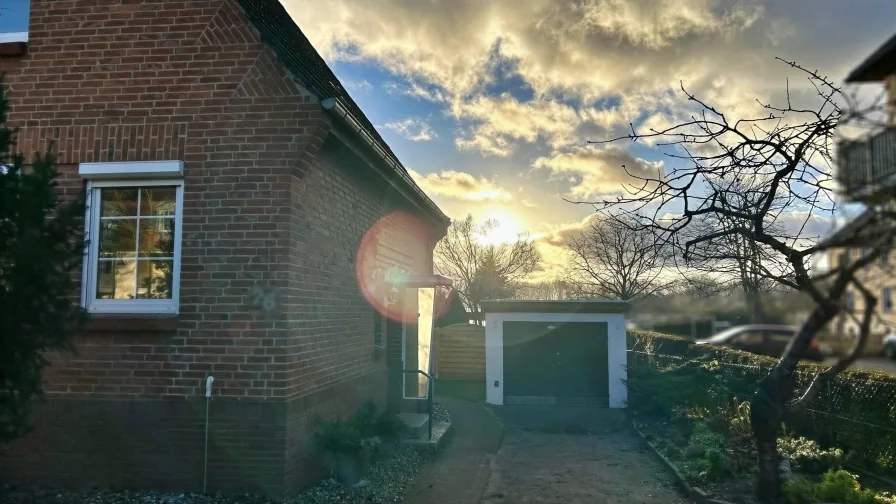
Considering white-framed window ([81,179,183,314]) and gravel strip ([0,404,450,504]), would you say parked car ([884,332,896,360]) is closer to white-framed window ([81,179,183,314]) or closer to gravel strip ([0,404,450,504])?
gravel strip ([0,404,450,504])

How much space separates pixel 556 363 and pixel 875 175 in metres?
15.3

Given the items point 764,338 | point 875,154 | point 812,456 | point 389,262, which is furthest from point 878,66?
point 389,262

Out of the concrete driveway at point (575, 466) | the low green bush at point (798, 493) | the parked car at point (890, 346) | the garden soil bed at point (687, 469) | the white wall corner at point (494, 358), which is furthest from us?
the white wall corner at point (494, 358)

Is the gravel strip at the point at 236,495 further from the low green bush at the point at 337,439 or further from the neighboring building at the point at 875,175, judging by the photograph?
the neighboring building at the point at 875,175

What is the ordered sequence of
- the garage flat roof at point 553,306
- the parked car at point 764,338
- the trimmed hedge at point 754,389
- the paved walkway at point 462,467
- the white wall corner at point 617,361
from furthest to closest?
the garage flat roof at point 553,306 < the white wall corner at point 617,361 < the trimmed hedge at point 754,389 < the paved walkway at point 462,467 < the parked car at point 764,338

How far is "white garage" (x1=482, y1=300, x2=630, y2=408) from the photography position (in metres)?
16.5

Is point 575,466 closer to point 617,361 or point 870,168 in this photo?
point 617,361

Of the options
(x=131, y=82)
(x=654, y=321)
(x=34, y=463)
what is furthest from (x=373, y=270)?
(x=654, y=321)

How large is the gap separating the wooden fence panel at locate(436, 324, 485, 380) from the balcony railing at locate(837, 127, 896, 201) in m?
18.4

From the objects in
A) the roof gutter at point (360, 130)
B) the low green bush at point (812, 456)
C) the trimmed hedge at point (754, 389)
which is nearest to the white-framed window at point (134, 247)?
the roof gutter at point (360, 130)

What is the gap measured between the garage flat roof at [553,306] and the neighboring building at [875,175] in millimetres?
14526

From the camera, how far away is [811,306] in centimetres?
203

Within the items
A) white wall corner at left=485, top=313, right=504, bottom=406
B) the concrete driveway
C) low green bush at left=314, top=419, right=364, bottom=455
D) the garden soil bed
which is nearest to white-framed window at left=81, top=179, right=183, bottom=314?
low green bush at left=314, top=419, right=364, bottom=455

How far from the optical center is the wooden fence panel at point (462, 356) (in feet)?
65.5
